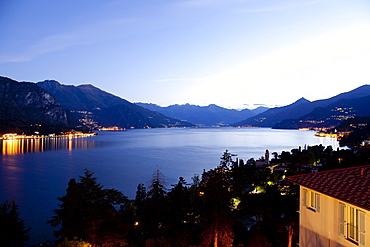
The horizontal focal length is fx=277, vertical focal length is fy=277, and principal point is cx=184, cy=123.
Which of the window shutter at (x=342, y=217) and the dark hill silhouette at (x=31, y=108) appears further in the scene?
the dark hill silhouette at (x=31, y=108)

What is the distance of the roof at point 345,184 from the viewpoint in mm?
3646

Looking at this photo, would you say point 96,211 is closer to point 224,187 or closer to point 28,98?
point 224,187

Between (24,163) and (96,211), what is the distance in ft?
113

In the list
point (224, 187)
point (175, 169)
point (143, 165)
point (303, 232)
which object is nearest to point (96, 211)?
point (224, 187)

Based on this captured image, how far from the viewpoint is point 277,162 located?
113ft

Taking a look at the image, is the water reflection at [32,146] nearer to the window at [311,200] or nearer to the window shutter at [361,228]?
the window at [311,200]

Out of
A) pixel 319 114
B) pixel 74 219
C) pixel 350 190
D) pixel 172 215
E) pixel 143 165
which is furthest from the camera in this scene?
pixel 319 114

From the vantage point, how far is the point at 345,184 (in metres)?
4.18

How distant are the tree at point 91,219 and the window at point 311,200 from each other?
6.12m

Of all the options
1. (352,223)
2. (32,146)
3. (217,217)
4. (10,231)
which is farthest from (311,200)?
(32,146)

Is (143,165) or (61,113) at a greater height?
(61,113)

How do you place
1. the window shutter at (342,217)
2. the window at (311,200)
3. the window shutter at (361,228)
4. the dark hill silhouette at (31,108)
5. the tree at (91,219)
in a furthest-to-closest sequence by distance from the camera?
the dark hill silhouette at (31,108), the tree at (91,219), the window at (311,200), the window shutter at (342,217), the window shutter at (361,228)

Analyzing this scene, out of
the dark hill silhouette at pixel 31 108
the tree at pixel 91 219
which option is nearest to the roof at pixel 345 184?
the tree at pixel 91 219

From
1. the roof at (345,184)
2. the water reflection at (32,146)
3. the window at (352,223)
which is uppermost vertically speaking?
the roof at (345,184)
